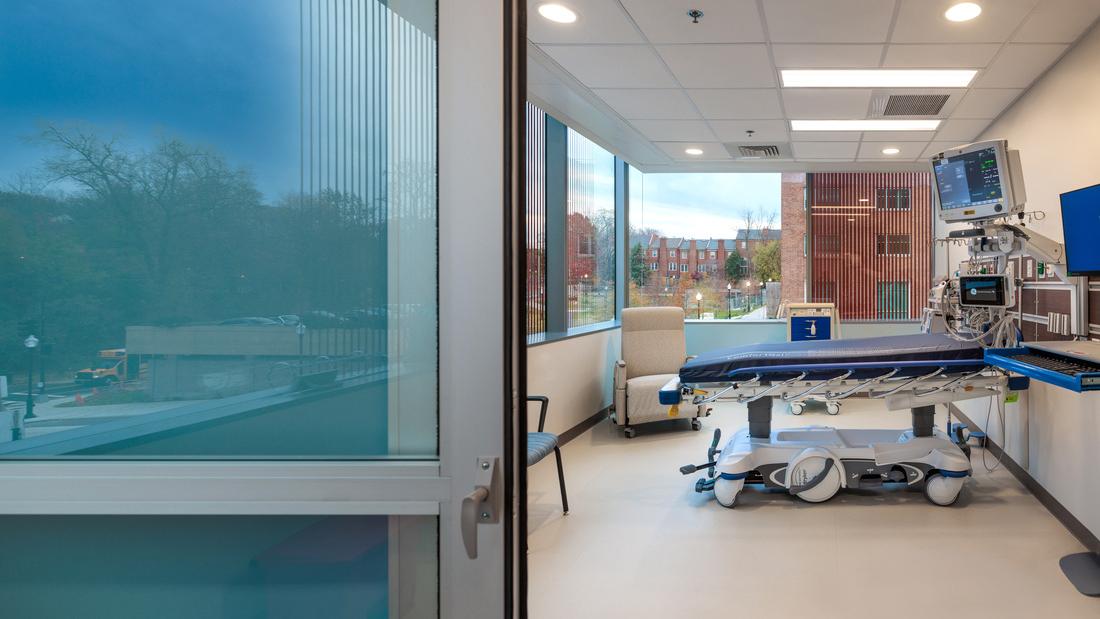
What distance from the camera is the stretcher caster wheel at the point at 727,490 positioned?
3842mm

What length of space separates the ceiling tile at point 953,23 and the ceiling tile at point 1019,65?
0.25 meters

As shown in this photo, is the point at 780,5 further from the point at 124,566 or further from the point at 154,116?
the point at 124,566

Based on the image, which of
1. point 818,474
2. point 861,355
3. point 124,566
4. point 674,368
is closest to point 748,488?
point 818,474

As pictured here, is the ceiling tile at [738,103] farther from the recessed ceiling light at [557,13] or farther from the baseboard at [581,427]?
the baseboard at [581,427]

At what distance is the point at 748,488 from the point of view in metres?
4.23

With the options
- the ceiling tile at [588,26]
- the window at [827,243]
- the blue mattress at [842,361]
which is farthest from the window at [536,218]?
the window at [827,243]

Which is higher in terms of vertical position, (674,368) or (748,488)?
(674,368)

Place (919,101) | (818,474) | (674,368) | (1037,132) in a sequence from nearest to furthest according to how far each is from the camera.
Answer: (818,474) → (1037,132) → (919,101) → (674,368)

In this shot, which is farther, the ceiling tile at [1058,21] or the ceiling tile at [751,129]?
Answer: the ceiling tile at [751,129]

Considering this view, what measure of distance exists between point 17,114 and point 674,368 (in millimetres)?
5466

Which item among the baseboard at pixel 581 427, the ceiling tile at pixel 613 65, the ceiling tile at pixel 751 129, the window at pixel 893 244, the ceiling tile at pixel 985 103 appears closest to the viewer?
the ceiling tile at pixel 613 65

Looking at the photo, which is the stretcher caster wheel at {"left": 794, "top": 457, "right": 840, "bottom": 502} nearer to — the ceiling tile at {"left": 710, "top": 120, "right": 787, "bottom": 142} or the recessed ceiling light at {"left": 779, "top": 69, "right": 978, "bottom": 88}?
the recessed ceiling light at {"left": 779, "top": 69, "right": 978, "bottom": 88}

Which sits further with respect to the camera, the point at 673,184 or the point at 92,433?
the point at 673,184

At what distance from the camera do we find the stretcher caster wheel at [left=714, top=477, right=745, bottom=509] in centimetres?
384
